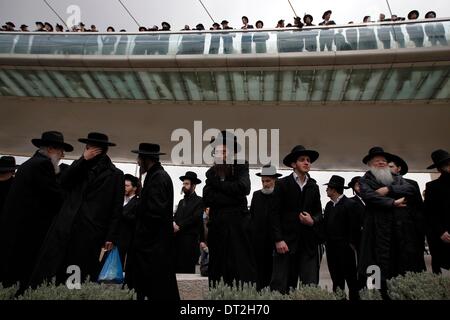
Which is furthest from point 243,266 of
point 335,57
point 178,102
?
point 178,102

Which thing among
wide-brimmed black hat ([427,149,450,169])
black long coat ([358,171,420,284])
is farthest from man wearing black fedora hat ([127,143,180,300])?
wide-brimmed black hat ([427,149,450,169])

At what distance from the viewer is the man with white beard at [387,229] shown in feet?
15.0

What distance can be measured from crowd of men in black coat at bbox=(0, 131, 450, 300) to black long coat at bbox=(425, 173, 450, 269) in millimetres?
12

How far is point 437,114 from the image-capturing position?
64.8 feet

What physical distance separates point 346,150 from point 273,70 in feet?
31.5

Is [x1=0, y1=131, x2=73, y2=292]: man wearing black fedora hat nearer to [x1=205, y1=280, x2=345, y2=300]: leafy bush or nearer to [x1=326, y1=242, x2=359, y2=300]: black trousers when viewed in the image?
[x1=205, y1=280, x2=345, y2=300]: leafy bush

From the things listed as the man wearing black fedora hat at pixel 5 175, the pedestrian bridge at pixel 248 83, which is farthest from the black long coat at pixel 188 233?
the pedestrian bridge at pixel 248 83

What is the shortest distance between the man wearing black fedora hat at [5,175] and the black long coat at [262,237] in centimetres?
398

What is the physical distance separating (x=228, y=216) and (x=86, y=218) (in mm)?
1573

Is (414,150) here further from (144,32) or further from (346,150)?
(144,32)

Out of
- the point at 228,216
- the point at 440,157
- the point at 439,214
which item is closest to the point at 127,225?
the point at 228,216

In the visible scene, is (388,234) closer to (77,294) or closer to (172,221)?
(172,221)

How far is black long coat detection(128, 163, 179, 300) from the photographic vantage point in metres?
4.14

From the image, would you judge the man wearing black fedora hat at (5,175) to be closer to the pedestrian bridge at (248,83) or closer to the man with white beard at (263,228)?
the man with white beard at (263,228)
